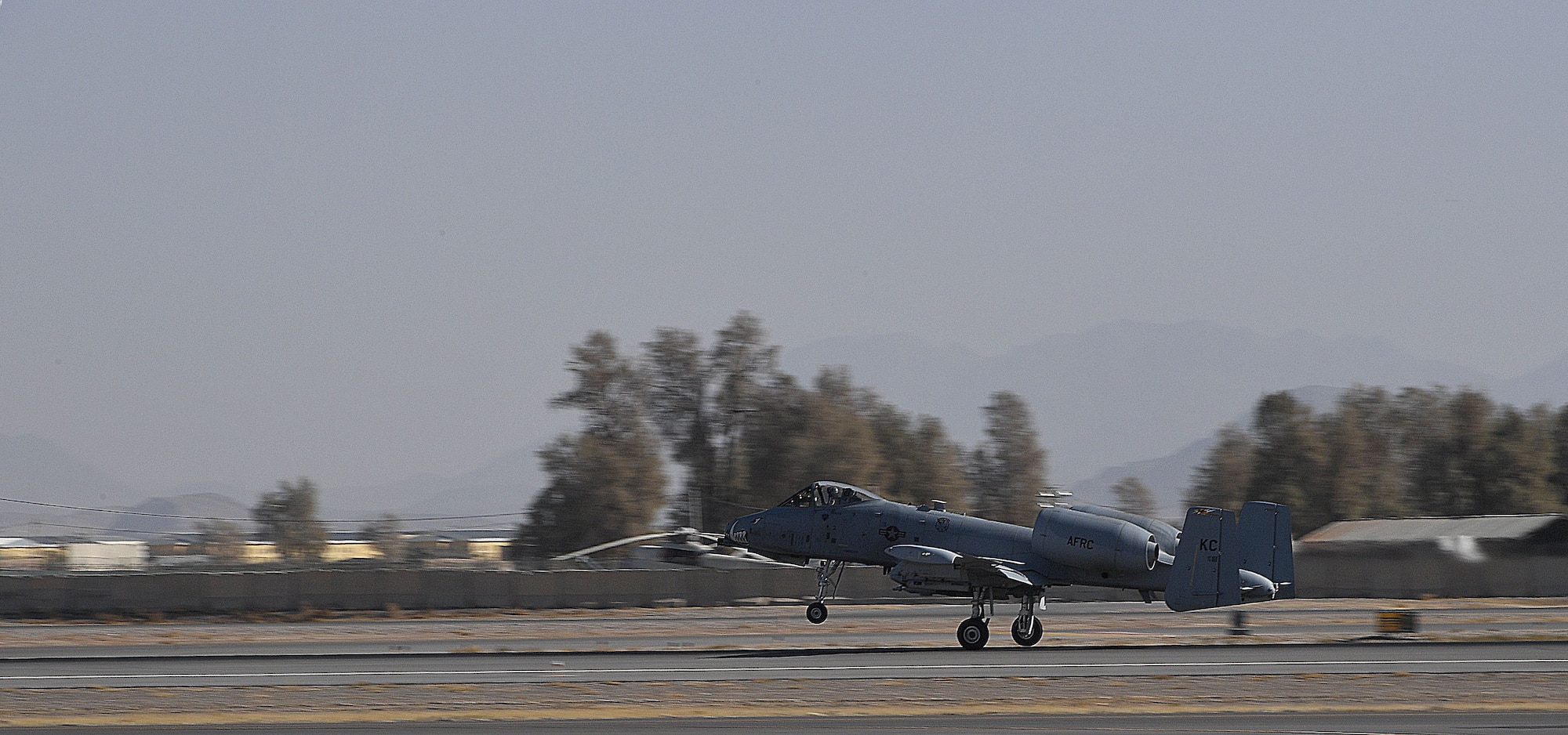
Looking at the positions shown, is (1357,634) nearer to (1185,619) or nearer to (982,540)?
(1185,619)

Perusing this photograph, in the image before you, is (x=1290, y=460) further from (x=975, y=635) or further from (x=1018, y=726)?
(x=1018, y=726)

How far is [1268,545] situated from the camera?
108 ft

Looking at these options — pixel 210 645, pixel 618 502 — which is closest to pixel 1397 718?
pixel 210 645

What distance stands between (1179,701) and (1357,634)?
18420 mm

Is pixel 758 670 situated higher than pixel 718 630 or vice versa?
pixel 718 630

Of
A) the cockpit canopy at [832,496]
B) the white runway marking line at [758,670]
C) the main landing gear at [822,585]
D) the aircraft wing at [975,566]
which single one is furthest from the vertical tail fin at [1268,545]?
the main landing gear at [822,585]

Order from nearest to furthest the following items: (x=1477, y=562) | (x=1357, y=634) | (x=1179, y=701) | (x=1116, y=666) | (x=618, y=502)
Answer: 1. (x=1179, y=701)
2. (x=1116, y=666)
3. (x=1357, y=634)
4. (x=1477, y=562)
5. (x=618, y=502)

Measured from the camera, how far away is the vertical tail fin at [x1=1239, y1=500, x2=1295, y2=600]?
32656 millimetres

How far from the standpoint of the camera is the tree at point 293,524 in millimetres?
90438

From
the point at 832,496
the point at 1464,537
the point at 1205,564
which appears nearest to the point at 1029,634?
the point at 1205,564

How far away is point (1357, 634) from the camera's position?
130ft

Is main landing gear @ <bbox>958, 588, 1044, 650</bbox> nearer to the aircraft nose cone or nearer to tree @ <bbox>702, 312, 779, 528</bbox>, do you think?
the aircraft nose cone

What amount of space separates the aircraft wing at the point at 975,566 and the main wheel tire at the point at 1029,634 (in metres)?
0.93

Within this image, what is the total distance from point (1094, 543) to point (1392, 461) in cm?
9353
